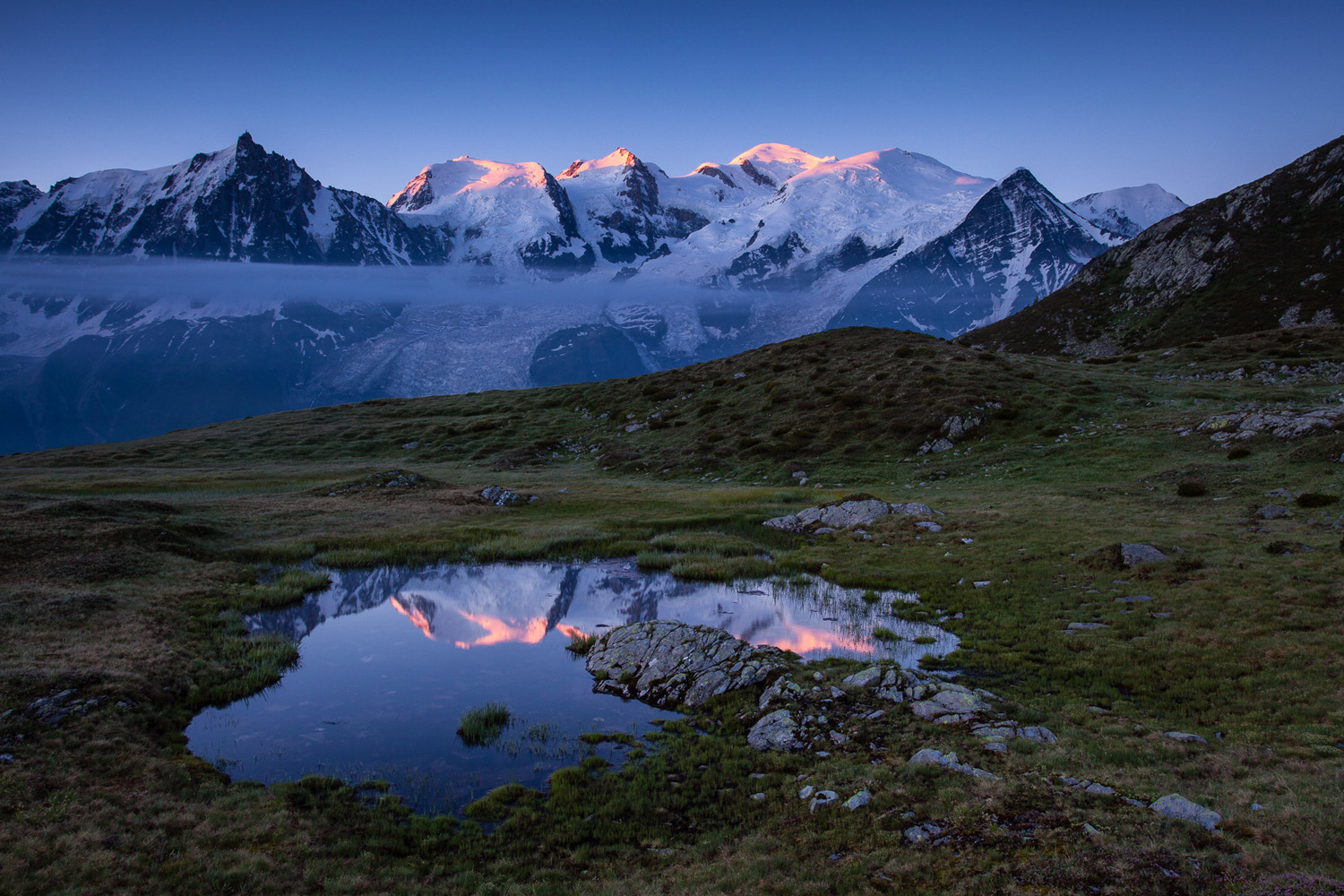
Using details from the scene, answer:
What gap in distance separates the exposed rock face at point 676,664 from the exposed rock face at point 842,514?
66.8 ft

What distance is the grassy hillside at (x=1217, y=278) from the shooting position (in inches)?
4710

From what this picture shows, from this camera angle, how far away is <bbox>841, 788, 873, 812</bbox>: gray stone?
1235 centimetres

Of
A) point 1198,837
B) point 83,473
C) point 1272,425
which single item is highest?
point 1272,425

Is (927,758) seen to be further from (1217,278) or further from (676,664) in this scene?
(1217,278)

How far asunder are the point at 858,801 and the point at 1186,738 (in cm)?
751

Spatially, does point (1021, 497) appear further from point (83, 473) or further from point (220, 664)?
point (83, 473)

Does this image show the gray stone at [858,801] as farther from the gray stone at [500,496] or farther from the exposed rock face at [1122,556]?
the gray stone at [500,496]

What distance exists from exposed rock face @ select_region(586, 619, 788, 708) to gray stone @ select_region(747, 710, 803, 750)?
7.18 feet

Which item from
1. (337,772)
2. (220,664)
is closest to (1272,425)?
(337,772)

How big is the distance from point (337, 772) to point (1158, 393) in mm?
72556

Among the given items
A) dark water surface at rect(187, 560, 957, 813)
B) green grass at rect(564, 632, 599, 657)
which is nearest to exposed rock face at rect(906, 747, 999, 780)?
dark water surface at rect(187, 560, 957, 813)

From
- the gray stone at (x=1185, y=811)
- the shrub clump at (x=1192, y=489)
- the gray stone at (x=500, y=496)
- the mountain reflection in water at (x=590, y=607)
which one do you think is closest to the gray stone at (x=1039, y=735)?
the gray stone at (x=1185, y=811)

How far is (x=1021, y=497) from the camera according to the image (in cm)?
4084

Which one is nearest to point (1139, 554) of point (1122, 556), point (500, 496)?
point (1122, 556)
